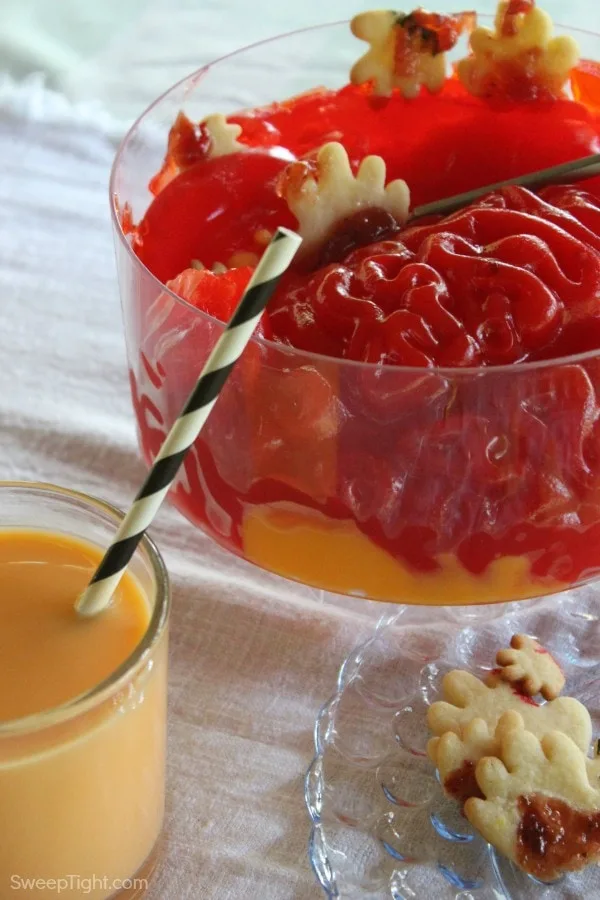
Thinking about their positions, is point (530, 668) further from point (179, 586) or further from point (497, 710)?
point (179, 586)

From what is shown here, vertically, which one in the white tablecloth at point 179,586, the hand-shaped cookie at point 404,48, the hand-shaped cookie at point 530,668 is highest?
the hand-shaped cookie at point 404,48

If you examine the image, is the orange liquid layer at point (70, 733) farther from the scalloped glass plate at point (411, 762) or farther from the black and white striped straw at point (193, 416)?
the scalloped glass plate at point (411, 762)

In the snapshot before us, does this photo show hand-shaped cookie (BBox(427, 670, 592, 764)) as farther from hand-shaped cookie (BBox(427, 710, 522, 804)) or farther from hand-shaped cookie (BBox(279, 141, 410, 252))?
hand-shaped cookie (BBox(279, 141, 410, 252))

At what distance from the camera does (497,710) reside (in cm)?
80

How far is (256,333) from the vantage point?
0.75m

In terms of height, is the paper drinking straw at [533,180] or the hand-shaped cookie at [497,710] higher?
the paper drinking straw at [533,180]

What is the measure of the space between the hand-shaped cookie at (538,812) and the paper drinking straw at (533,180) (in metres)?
0.40

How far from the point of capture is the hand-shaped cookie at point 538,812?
0.72 metres

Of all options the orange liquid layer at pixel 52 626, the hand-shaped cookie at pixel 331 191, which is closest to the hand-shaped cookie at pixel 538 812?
the orange liquid layer at pixel 52 626

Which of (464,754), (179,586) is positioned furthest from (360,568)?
(179,586)

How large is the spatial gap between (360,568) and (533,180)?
1.07ft

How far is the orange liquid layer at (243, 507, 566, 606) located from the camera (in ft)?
2.48

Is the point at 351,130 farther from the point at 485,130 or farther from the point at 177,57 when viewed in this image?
the point at 177,57

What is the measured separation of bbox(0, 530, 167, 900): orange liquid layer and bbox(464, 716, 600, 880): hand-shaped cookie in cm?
21
